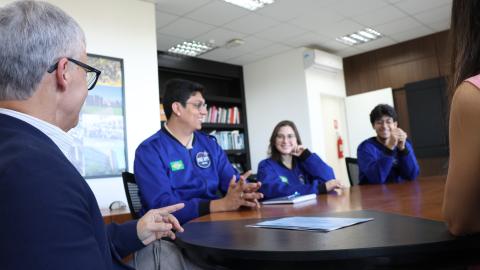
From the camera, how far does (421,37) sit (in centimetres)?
560

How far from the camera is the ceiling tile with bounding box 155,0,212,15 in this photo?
3752 millimetres

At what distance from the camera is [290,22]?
4.56 meters

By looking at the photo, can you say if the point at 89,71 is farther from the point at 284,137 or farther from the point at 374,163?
the point at 374,163

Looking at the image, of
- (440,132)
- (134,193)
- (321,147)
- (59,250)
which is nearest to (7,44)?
(59,250)

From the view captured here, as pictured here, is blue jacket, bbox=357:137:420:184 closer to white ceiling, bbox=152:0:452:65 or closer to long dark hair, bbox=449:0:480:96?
white ceiling, bbox=152:0:452:65

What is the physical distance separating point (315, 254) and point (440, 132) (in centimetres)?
540

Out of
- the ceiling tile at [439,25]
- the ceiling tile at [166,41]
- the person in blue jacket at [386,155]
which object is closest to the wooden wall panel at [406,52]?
the ceiling tile at [439,25]

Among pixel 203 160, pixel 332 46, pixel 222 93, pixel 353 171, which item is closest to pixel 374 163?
pixel 353 171

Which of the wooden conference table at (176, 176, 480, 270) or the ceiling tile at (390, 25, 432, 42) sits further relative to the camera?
the ceiling tile at (390, 25, 432, 42)

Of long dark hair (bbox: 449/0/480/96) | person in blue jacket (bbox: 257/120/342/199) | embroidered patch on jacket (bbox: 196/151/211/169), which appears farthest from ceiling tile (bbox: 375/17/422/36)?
long dark hair (bbox: 449/0/480/96)

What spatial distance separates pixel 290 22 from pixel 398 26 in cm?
162

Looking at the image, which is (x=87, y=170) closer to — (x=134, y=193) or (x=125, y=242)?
(x=134, y=193)

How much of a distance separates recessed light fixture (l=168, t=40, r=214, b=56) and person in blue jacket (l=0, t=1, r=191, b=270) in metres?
4.26

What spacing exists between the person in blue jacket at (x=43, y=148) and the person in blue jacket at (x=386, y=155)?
2.39 m
